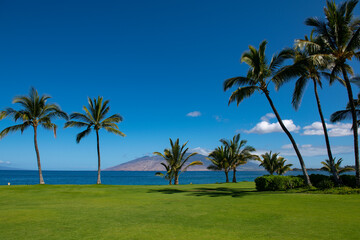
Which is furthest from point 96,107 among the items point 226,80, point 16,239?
point 16,239

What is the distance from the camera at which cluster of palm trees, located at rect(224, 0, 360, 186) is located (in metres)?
15.9

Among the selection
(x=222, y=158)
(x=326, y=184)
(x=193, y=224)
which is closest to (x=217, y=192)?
(x=326, y=184)

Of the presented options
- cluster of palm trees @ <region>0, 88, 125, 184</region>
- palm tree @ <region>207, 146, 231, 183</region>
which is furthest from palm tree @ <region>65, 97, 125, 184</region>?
palm tree @ <region>207, 146, 231, 183</region>

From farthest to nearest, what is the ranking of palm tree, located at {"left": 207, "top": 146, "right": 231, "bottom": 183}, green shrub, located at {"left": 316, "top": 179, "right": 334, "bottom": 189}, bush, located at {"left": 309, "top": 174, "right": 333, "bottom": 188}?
palm tree, located at {"left": 207, "top": 146, "right": 231, "bottom": 183} → bush, located at {"left": 309, "top": 174, "right": 333, "bottom": 188} → green shrub, located at {"left": 316, "top": 179, "right": 334, "bottom": 189}

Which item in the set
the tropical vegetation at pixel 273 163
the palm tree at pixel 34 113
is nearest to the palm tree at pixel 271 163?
the tropical vegetation at pixel 273 163

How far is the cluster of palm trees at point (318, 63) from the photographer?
52.2 feet

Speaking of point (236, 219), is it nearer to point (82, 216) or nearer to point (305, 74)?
point (82, 216)

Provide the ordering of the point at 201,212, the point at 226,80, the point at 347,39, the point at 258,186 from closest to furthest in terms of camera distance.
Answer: the point at 201,212, the point at 347,39, the point at 258,186, the point at 226,80

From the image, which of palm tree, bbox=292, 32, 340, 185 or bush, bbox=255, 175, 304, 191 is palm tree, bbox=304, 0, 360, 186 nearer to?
palm tree, bbox=292, 32, 340, 185

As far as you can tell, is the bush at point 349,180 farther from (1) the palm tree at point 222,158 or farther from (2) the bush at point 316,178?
(1) the palm tree at point 222,158

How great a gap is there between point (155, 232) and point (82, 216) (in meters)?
3.55

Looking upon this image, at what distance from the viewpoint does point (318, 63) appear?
1531cm

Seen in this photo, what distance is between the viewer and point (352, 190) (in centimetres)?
1437

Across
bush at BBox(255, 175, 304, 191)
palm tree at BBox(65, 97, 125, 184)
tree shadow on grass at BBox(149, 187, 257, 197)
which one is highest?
palm tree at BBox(65, 97, 125, 184)
